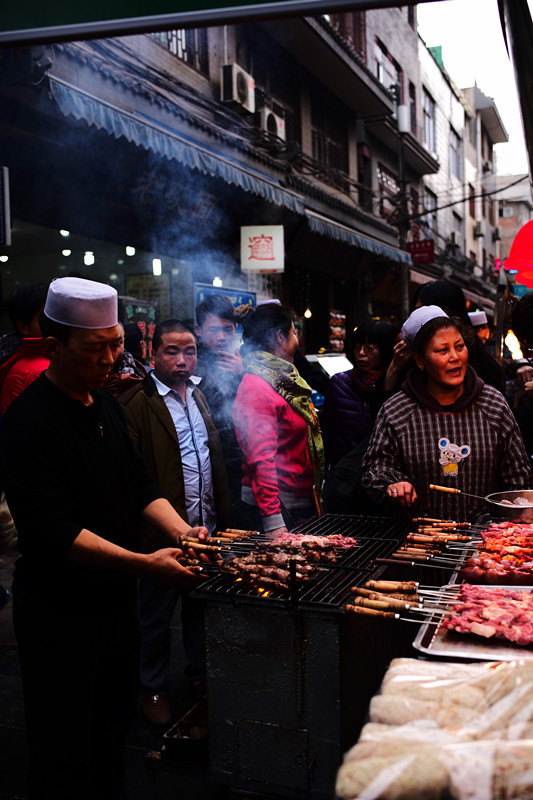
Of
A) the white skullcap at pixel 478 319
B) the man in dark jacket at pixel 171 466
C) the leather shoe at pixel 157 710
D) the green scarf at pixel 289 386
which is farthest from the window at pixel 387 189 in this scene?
the leather shoe at pixel 157 710

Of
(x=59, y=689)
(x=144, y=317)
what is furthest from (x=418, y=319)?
(x=144, y=317)

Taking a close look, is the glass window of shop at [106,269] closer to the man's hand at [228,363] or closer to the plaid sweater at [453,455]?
the man's hand at [228,363]

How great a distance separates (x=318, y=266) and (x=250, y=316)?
10915 mm

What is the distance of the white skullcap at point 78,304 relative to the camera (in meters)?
2.52

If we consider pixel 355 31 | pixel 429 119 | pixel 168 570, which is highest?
pixel 429 119

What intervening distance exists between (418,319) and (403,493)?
112 cm

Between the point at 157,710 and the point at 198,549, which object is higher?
the point at 198,549

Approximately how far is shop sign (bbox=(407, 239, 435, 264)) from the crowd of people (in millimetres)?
16660

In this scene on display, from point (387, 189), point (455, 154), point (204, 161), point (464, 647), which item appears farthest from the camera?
point (455, 154)

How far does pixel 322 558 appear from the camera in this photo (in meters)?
2.89

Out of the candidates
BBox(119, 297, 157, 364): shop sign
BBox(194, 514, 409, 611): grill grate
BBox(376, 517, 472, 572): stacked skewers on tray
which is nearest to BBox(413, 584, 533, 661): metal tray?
BBox(194, 514, 409, 611): grill grate

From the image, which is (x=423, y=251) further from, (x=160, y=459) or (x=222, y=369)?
(x=160, y=459)

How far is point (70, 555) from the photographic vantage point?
2400 millimetres

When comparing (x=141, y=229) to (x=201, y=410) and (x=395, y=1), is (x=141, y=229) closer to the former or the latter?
(x=201, y=410)
